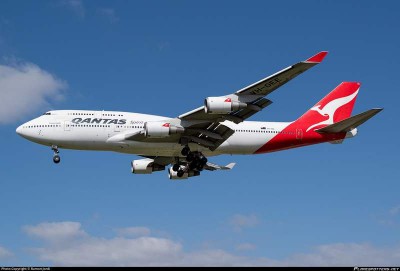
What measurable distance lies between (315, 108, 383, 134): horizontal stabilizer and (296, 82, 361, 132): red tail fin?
1.74 meters

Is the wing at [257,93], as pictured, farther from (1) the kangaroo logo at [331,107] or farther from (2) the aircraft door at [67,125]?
(1) the kangaroo logo at [331,107]

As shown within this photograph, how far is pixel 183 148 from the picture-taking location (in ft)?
169

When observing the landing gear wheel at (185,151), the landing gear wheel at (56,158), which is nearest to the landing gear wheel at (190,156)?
the landing gear wheel at (185,151)

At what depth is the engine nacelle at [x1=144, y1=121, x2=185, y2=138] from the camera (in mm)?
48031

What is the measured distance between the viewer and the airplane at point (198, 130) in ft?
149

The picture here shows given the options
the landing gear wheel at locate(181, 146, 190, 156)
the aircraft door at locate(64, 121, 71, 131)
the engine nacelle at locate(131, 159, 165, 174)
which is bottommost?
the landing gear wheel at locate(181, 146, 190, 156)

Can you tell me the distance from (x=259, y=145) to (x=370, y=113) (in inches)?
384

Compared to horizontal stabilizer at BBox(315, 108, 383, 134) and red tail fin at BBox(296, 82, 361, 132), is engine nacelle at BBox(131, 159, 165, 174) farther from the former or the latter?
horizontal stabilizer at BBox(315, 108, 383, 134)

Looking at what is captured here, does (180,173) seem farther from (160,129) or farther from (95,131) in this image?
(95,131)

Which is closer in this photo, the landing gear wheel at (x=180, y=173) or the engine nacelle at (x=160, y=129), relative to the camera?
the engine nacelle at (x=160, y=129)

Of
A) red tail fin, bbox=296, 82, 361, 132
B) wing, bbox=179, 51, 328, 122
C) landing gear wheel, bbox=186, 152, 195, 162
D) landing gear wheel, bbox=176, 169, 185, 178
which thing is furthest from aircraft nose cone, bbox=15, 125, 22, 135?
red tail fin, bbox=296, 82, 361, 132

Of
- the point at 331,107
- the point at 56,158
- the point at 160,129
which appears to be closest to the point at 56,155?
the point at 56,158

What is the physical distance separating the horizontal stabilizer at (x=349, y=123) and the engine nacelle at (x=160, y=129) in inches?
518

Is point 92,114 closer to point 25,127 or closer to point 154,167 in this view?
point 25,127
